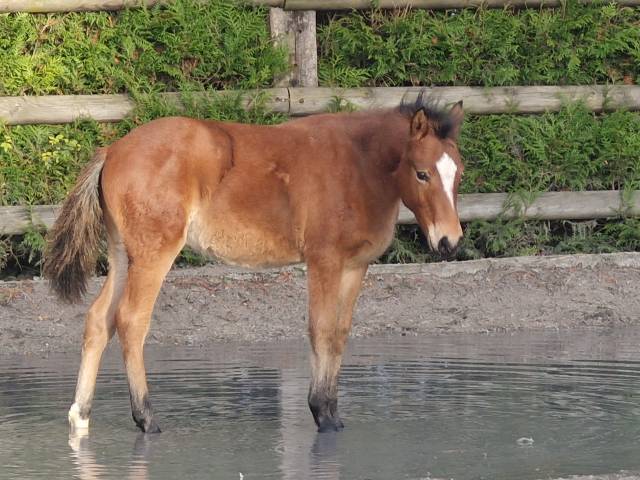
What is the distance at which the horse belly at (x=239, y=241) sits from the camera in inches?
301

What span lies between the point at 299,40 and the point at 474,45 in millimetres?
1711

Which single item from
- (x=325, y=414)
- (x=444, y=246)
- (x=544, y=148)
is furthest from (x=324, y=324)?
(x=544, y=148)

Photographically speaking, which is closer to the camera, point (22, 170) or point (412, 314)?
point (412, 314)

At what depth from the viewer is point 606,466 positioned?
607cm

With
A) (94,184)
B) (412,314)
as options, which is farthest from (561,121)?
(94,184)

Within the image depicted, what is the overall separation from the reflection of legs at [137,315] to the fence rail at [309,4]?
5.32 metres

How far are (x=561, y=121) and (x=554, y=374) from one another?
4.37 metres

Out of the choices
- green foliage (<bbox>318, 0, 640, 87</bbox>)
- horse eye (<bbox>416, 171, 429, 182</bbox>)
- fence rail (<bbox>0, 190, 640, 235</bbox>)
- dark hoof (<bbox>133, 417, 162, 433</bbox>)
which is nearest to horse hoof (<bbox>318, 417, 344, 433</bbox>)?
dark hoof (<bbox>133, 417, 162, 433</bbox>)

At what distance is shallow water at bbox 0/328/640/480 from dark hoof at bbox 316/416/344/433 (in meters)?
0.09

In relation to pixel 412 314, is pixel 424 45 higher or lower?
higher

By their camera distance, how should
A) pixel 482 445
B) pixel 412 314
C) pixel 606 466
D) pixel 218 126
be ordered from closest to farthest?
1. pixel 606 466
2. pixel 482 445
3. pixel 218 126
4. pixel 412 314

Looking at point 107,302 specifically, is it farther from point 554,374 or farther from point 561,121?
point 561,121

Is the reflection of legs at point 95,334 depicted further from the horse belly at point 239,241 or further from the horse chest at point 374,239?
the horse chest at point 374,239

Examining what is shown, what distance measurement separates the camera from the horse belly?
25.1ft
